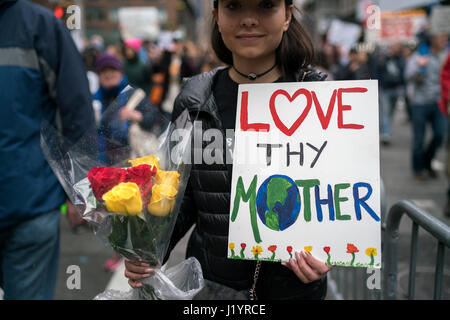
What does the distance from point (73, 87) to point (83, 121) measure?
0.18m

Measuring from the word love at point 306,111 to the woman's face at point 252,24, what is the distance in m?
0.16

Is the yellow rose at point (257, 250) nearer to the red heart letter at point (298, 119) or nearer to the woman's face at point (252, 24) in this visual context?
the red heart letter at point (298, 119)

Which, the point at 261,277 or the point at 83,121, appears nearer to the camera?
the point at 261,277

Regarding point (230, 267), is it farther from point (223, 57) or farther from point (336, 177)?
point (223, 57)

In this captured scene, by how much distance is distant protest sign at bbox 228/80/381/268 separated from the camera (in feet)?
4.73

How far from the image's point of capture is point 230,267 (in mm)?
1646

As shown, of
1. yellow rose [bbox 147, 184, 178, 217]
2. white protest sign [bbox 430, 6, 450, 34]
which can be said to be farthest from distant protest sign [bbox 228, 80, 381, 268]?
white protest sign [bbox 430, 6, 450, 34]

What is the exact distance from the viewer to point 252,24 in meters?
1.50

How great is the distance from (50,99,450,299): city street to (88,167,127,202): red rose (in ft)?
1.38

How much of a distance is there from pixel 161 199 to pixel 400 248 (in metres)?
2.77

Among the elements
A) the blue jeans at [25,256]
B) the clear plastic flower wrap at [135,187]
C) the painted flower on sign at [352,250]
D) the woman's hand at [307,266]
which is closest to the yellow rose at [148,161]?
the clear plastic flower wrap at [135,187]

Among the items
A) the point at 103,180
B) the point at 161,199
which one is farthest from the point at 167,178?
the point at 103,180

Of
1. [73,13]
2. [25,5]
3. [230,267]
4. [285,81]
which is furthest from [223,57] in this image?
[25,5]

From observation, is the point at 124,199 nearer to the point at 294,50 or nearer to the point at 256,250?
the point at 256,250
